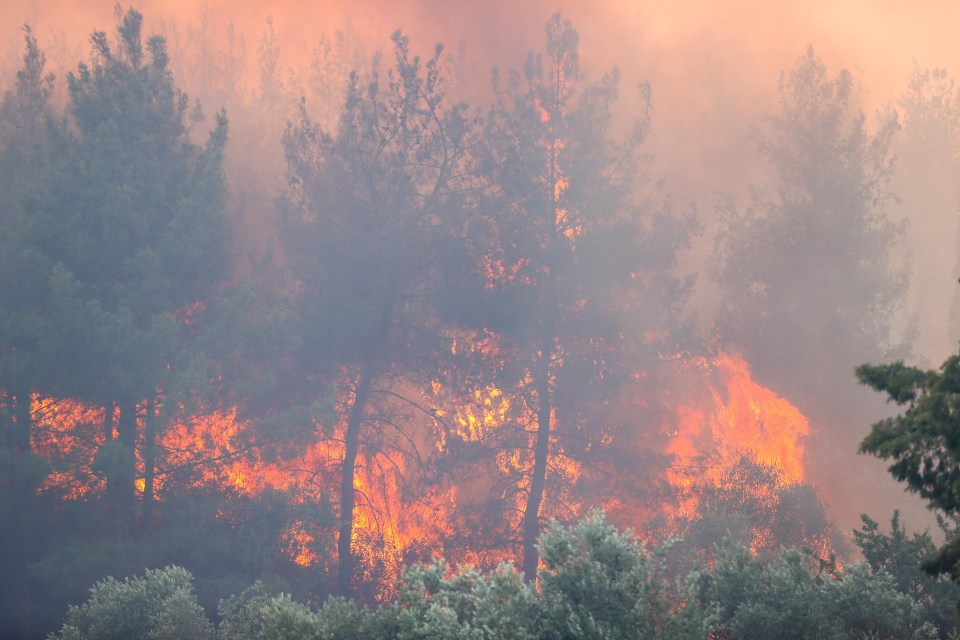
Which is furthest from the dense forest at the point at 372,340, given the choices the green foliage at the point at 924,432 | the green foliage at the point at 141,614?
the green foliage at the point at 924,432

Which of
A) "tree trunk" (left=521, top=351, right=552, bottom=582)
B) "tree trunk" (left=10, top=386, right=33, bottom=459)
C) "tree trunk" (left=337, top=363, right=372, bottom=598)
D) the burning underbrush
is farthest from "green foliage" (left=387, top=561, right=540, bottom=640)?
"tree trunk" (left=10, top=386, right=33, bottom=459)

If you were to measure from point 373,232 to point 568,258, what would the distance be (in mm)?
6540

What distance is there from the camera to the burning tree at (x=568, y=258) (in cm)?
2927

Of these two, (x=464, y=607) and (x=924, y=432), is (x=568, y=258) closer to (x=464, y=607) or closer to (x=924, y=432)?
(x=464, y=607)

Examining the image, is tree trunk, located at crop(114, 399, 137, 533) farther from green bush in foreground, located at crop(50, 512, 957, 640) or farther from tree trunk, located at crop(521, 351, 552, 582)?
tree trunk, located at crop(521, 351, 552, 582)

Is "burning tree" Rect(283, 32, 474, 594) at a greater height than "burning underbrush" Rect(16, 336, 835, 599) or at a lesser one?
greater

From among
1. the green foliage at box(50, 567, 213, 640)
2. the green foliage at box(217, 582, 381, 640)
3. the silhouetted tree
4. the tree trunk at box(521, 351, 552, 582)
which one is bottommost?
the green foliage at box(217, 582, 381, 640)

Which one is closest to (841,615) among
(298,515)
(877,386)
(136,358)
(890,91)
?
(877,386)

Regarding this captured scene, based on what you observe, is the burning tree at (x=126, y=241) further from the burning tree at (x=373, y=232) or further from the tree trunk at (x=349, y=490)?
the tree trunk at (x=349, y=490)

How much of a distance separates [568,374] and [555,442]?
271 cm

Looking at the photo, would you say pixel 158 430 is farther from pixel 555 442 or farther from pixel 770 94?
pixel 770 94

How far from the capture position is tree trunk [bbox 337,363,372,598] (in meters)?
29.0

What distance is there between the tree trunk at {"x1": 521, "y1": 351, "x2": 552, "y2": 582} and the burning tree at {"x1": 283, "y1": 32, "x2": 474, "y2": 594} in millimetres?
3576

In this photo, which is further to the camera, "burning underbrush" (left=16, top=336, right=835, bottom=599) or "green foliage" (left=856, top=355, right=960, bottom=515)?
"burning underbrush" (left=16, top=336, right=835, bottom=599)
